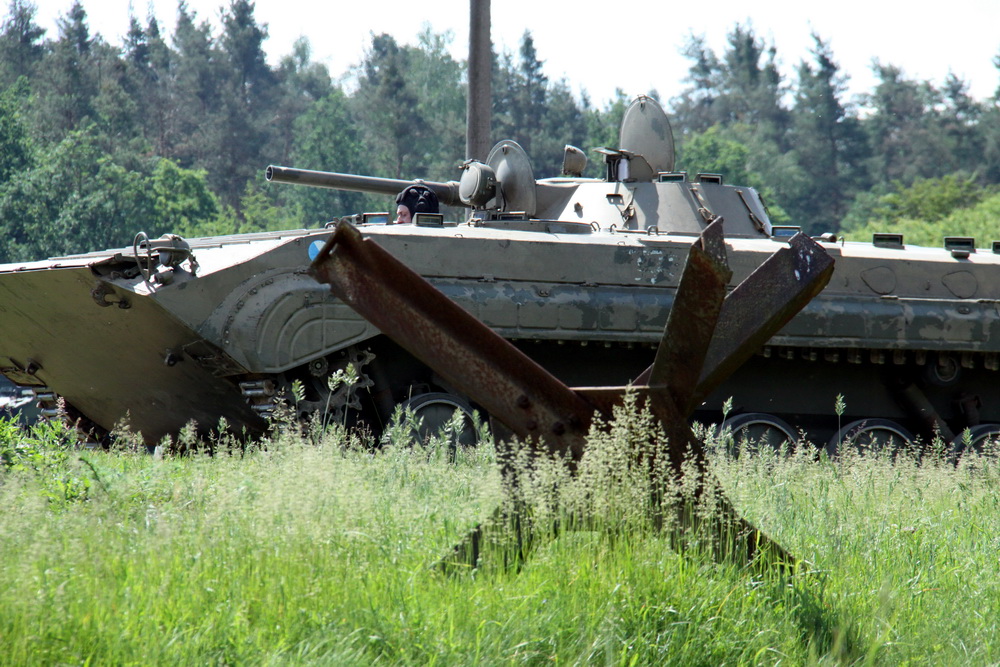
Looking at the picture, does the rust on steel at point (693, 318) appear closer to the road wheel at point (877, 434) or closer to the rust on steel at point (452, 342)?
the rust on steel at point (452, 342)

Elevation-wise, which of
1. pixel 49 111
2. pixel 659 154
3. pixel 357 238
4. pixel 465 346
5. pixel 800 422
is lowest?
pixel 800 422

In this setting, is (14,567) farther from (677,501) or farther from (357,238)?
(677,501)

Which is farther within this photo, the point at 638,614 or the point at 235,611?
the point at 638,614

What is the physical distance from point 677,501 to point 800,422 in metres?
6.02

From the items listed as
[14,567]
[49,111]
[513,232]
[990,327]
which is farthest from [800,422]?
[49,111]

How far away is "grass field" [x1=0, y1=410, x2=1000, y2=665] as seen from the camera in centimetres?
297

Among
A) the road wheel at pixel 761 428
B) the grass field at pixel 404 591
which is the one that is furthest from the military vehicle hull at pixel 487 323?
the grass field at pixel 404 591

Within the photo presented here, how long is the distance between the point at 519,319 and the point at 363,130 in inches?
2125

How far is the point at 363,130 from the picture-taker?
60.4m

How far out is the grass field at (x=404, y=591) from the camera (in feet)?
9.76

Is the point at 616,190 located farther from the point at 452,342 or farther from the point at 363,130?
the point at 363,130

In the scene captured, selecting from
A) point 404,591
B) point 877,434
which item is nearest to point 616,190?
point 877,434

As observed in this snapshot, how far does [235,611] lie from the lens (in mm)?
3068

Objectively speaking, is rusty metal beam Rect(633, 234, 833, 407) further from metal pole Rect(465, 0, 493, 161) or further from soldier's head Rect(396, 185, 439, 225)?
metal pole Rect(465, 0, 493, 161)
